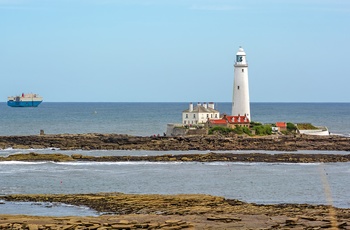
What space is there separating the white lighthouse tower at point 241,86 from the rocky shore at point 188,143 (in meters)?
4.39

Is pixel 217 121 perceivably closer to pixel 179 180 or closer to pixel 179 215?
pixel 179 180

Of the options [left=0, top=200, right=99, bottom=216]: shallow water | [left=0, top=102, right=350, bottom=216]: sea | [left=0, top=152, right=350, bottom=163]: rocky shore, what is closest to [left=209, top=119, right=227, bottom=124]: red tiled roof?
[left=0, top=152, right=350, bottom=163]: rocky shore

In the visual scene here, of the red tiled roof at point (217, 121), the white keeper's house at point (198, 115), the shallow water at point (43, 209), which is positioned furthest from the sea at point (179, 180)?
the white keeper's house at point (198, 115)

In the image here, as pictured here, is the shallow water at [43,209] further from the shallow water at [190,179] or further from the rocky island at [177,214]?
the shallow water at [190,179]

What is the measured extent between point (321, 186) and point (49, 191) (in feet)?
45.3

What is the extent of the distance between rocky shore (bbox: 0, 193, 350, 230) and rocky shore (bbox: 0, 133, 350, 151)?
2822 centimetres

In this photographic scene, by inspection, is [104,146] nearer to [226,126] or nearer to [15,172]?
[226,126]

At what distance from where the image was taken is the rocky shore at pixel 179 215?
28672 mm

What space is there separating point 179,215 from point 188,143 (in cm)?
3488

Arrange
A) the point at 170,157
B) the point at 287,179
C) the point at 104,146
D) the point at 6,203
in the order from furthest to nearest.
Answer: the point at 104,146, the point at 170,157, the point at 287,179, the point at 6,203

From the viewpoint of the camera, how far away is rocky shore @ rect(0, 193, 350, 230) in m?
28.7

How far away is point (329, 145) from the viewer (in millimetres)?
66438

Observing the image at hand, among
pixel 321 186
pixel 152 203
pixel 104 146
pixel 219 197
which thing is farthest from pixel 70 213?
pixel 104 146

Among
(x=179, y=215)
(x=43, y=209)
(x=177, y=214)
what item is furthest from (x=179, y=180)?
(x=179, y=215)
